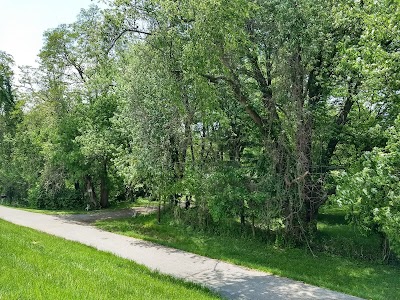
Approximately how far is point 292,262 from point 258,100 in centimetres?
511

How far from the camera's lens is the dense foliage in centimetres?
935

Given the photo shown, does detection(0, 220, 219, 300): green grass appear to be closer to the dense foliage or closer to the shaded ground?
the dense foliage

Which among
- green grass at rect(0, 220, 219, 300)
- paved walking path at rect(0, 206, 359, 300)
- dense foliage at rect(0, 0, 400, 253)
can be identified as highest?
dense foliage at rect(0, 0, 400, 253)

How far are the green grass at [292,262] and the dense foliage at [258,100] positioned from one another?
0.87m

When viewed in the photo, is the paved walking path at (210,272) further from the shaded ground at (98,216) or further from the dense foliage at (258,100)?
the shaded ground at (98,216)

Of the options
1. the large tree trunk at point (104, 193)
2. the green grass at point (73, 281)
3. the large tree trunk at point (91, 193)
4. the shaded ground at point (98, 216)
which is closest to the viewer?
the green grass at point (73, 281)

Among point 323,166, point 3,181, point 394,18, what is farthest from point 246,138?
point 3,181

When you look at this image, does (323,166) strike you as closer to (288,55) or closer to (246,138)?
(246,138)

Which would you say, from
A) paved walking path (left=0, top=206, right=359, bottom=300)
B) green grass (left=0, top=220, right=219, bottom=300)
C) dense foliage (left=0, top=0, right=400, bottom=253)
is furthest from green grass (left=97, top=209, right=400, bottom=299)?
green grass (left=0, top=220, right=219, bottom=300)

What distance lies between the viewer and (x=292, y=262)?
10617 mm

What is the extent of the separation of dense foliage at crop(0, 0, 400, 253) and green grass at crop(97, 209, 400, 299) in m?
0.87

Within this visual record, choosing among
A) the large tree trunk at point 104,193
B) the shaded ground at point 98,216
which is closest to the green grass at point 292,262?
the shaded ground at point 98,216

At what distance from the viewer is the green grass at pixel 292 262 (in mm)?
8695

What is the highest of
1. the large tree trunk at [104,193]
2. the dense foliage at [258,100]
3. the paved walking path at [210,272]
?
the dense foliage at [258,100]
